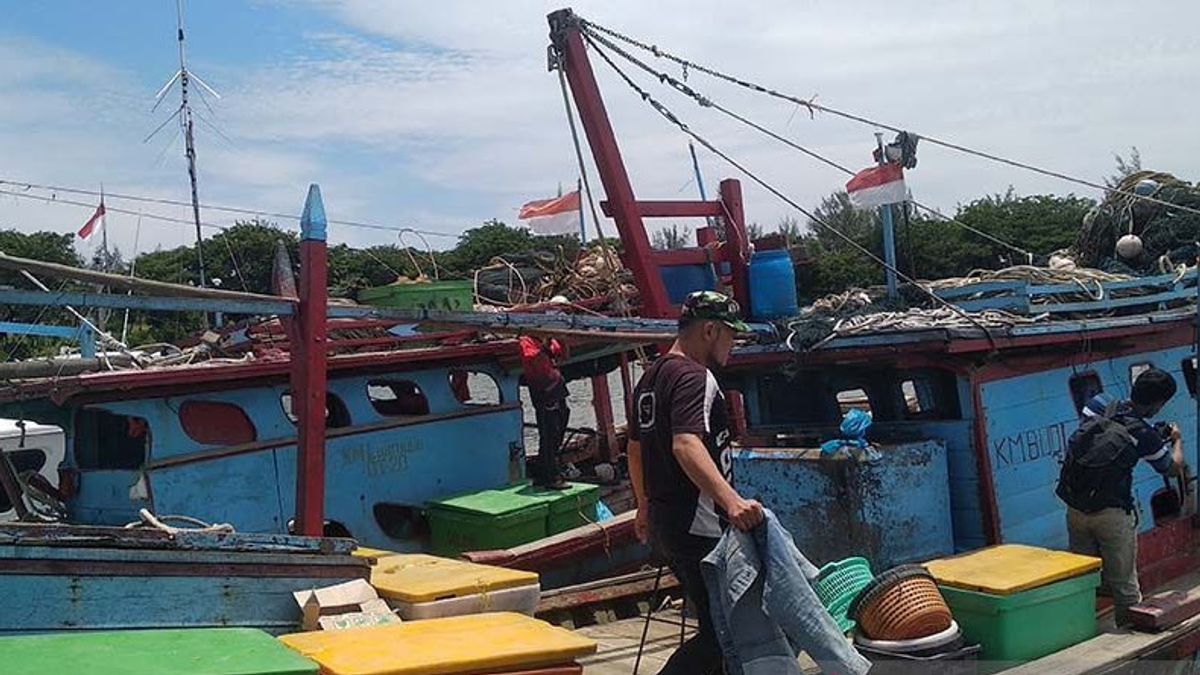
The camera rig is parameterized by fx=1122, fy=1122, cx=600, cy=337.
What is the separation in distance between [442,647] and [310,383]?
8.62 ft

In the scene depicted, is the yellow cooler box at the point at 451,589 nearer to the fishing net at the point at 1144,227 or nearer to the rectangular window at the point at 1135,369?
the rectangular window at the point at 1135,369

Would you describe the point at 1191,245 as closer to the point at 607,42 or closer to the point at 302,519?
the point at 607,42

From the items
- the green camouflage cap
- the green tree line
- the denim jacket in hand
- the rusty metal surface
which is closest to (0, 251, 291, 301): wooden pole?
the green camouflage cap

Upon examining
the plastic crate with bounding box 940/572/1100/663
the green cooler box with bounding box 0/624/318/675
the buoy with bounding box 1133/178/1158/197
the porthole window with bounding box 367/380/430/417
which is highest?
the buoy with bounding box 1133/178/1158/197

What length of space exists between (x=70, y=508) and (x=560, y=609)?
438cm

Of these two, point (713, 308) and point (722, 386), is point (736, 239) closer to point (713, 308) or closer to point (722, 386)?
point (722, 386)

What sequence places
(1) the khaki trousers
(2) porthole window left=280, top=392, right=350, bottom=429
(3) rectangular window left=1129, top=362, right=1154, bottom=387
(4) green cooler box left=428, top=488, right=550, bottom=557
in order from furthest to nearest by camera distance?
1. (2) porthole window left=280, top=392, right=350, bottom=429
2. (4) green cooler box left=428, top=488, right=550, bottom=557
3. (3) rectangular window left=1129, top=362, right=1154, bottom=387
4. (1) the khaki trousers

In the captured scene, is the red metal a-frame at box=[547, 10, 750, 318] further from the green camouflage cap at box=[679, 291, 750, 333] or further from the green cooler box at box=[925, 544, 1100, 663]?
the green camouflage cap at box=[679, 291, 750, 333]

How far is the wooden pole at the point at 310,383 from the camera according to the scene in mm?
6344

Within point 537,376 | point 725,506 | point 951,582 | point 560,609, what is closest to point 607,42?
point 537,376

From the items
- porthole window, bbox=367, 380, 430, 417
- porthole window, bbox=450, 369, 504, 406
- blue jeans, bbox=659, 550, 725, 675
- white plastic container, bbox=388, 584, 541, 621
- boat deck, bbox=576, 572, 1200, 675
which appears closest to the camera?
blue jeans, bbox=659, 550, 725, 675

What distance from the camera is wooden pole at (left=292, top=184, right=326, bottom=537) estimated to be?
20.8ft

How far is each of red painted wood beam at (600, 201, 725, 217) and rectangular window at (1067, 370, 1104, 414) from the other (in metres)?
3.08

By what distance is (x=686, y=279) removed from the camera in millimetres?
9453
